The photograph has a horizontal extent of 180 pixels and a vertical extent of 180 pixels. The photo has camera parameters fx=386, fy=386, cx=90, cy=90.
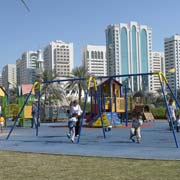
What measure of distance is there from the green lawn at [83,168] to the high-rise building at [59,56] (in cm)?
10331

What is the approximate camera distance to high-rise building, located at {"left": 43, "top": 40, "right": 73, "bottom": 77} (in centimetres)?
11481

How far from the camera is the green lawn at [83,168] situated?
744cm

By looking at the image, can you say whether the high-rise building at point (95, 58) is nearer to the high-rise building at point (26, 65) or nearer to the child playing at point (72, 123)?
the high-rise building at point (26, 65)

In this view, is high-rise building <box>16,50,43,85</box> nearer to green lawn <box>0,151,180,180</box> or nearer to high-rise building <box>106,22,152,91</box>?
high-rise building <box>106,22,152,91</box>

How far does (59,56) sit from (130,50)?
24682mm

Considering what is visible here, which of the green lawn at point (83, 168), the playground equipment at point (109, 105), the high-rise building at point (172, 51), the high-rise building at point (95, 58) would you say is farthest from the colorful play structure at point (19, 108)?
the high-rise building at point (95, 58)

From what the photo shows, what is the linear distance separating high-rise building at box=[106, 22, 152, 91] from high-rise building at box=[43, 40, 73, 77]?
1936 cm

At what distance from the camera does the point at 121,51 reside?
99.1 meters

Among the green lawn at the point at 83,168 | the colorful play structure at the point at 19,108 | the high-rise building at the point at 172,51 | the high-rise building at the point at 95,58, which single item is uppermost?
the high-rise building at the point at 95,58

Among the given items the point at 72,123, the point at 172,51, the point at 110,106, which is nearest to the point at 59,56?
the point at 172,51

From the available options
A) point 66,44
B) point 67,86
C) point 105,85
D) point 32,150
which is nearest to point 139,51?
point 66,44

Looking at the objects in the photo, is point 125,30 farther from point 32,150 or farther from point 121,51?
point 32,150

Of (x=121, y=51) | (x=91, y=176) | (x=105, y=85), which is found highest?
(x=121, y=51)

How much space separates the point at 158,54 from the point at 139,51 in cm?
923
